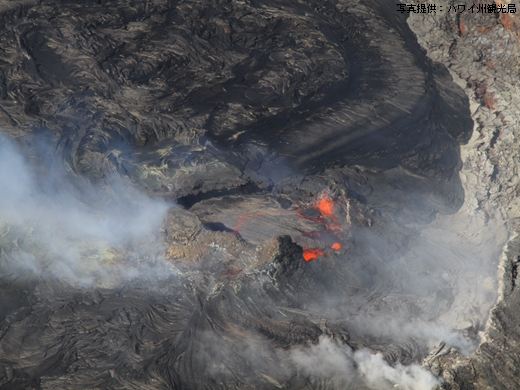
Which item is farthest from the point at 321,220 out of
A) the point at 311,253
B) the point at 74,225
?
the point at 74,225

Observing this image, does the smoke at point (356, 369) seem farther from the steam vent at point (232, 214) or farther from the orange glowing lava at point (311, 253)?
the orange glowing lava at point (311, 253)

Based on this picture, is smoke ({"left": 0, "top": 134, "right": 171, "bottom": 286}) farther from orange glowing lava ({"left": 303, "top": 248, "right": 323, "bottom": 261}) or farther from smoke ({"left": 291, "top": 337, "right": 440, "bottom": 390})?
smoke ({"left": 291, "top": 337, "right": 440, "bottom": 390})

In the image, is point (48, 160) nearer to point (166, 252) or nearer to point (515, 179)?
point (166, 252)

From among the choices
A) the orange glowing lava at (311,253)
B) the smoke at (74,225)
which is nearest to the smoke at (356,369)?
the orange glowing lava at (311,253)

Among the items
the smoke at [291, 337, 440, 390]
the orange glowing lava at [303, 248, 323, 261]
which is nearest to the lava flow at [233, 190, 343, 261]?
the orange glowing lava at [303, 248, 323, 261]

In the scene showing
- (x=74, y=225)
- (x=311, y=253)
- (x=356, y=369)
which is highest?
(x=311, y=253)

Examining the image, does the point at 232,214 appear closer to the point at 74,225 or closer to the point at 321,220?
the point at 321,220

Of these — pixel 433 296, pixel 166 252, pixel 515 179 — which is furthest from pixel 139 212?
pixel 515 179
